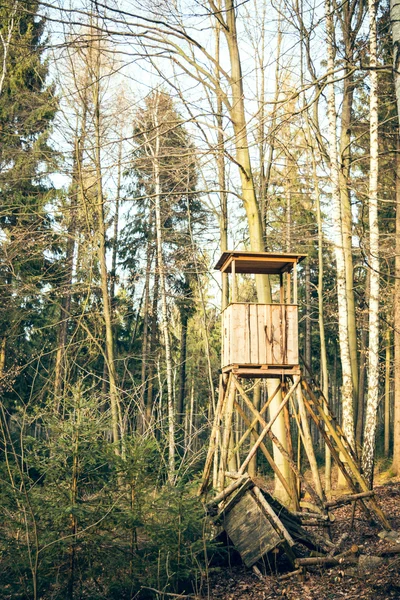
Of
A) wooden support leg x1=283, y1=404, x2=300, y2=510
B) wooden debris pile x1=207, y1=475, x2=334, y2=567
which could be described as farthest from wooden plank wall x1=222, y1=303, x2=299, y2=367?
wooden debris pile x1=207, y1=475, x2=334, y2=567

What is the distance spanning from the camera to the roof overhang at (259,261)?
10.5 metres

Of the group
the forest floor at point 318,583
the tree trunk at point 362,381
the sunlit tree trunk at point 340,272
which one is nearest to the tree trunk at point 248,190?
the sunlit tree trunk at point 340,272

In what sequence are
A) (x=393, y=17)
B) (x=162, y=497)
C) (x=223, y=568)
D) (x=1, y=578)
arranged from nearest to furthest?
(x=393, y=17) < (x=1, y=578) < (x=162, y=497) < (x=223, y=568)

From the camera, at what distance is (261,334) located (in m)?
10.5

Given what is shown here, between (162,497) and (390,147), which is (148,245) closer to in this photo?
(390,147)

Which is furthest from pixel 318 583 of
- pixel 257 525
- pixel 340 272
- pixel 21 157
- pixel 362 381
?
pixel 362 381

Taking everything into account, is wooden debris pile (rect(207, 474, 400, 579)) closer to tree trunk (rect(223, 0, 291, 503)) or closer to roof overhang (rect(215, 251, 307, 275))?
tree trunk (rect(223, 0, 291, 503))

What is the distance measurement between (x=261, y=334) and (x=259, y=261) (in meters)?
1.35

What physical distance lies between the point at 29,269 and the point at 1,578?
14368mm

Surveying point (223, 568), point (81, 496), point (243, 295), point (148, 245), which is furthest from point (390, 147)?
point (81, 496)

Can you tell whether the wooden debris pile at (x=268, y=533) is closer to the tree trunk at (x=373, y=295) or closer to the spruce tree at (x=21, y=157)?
the tree trunk at (x=373, y=295)

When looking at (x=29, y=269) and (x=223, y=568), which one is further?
(x=29, y=269)

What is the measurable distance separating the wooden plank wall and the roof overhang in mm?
827

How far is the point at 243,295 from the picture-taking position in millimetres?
24266
